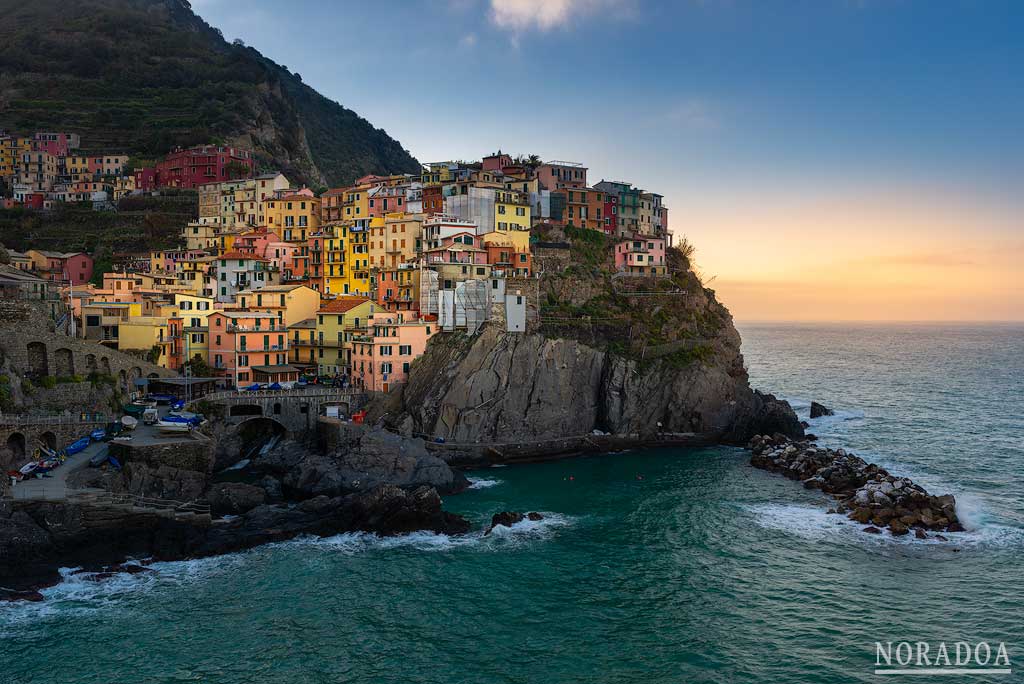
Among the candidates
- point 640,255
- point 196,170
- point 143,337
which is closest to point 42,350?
point 143,337

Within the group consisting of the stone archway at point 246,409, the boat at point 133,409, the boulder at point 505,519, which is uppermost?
the boat at point 133,409

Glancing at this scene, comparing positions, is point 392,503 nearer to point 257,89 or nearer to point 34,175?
point 34,175

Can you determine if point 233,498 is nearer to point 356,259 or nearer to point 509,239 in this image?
point 356,259

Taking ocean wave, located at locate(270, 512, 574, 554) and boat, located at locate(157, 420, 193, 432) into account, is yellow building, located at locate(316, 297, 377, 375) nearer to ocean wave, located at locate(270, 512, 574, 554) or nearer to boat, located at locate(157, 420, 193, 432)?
boat, located at locate(157, 420, 193, 432)

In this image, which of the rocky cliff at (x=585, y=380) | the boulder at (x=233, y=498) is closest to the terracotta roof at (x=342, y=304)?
the rocky cliff at (x=585, y=380)

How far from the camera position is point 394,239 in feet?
265

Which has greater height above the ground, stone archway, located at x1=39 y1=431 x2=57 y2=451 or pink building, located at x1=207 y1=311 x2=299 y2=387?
pink building, located at x1=207 y1=311 x2=299 y2=387

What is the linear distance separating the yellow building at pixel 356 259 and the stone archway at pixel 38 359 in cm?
3149

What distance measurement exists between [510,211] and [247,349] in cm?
3022

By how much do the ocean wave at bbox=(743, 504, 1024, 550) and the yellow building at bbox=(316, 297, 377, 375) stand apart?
3821 centimetres

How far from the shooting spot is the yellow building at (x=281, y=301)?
245ft

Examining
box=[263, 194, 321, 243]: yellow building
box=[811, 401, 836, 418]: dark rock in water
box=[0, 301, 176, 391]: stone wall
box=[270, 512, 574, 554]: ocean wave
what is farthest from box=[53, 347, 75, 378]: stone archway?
box=[811, 401, 836, 418]: dark rock in water

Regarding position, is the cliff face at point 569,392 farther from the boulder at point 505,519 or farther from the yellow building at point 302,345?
the boulder at point 505,519

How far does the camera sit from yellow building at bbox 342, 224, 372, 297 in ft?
268
